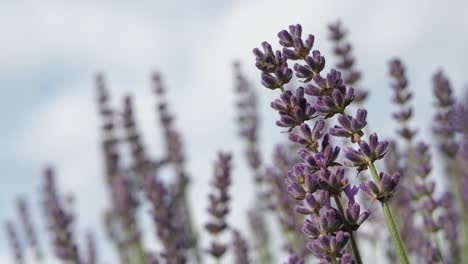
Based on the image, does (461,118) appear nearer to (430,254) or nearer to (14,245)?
(430,254)

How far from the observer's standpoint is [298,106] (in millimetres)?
2936

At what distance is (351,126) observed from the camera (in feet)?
9.91

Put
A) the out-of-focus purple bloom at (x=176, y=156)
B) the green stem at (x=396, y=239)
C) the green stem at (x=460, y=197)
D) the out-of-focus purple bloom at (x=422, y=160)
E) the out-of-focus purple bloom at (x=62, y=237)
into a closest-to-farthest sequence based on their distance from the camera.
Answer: the green stem at (x=396, y=239), the out-of-focus purple bloom at (x=422, y=160), the green stem at (x=460, y=197), the out-of-focus purple bloom at (x=62, y=237), the out-of-focus purple bloom at (x=176, y=156)

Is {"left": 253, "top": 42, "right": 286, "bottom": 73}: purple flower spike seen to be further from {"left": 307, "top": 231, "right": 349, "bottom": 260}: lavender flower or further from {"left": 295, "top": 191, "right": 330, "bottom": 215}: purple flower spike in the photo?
{"left": 307, "top": 231, "right": 349, "bottom": 260}: lavender flower

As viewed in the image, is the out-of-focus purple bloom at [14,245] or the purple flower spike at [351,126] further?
the out-of-focus purple bloom at [14,245]

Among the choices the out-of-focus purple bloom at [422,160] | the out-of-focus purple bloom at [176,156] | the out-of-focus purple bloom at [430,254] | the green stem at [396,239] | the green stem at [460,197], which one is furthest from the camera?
the out-of-focus purple bloom at [176,156]

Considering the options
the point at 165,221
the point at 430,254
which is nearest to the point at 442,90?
the point at 430,254

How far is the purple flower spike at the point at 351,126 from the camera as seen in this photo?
302cm

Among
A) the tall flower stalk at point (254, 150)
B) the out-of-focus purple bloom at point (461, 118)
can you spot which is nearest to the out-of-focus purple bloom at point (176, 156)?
the tall flower stalk at point (254, 150)

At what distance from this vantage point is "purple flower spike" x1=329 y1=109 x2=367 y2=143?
9.89ft

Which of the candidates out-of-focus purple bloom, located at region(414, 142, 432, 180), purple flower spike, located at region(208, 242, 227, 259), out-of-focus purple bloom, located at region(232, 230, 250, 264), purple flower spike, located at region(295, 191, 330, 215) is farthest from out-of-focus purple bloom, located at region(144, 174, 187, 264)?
purple flower spike, located at region(295, 191, 330, 215)

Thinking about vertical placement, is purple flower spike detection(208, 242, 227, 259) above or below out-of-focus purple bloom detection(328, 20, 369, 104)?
below

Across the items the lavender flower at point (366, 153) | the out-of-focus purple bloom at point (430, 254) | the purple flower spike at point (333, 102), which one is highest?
the purple flower spike at point (333, 102)

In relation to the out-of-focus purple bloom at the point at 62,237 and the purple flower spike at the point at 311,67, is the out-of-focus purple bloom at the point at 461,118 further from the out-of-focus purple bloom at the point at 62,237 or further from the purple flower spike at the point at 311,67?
the out-of-focus purple bloom at the point at 62,237
